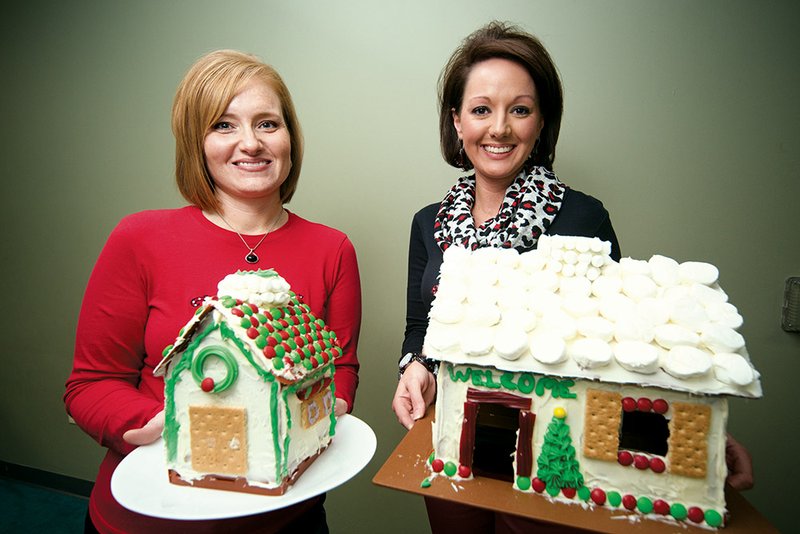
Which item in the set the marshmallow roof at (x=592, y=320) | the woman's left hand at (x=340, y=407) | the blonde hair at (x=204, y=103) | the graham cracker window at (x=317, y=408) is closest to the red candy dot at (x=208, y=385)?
the graham cracker window at (x=317, y=408)

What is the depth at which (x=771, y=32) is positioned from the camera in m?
1.87

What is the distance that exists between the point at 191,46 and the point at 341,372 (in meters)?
2.15

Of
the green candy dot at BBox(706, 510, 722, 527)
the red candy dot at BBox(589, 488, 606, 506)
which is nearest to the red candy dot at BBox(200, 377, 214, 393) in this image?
the red candy dot at BBox(589, 488, 606, 506)

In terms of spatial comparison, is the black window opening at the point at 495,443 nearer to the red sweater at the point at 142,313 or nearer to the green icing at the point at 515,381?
the green icing at the point at 515,381

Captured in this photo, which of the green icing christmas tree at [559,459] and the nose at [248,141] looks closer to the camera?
the green icing christmas tree at [559,459]

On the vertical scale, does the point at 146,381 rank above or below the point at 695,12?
below

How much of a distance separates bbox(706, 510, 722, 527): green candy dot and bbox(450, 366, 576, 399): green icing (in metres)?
0.35

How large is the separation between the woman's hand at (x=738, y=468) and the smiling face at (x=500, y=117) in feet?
3.10

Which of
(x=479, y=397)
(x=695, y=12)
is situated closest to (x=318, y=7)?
(x=695, y=12)

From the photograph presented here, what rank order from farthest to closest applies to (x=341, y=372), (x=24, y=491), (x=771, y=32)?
(x=24, y=491) < (x=771, y=32) < (x=341, y=372)

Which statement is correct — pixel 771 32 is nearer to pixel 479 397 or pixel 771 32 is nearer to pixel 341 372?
pixel 479 397

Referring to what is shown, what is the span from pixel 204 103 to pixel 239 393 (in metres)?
0.79

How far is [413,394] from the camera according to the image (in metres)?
1.40

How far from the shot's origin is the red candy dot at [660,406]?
3.33ft
